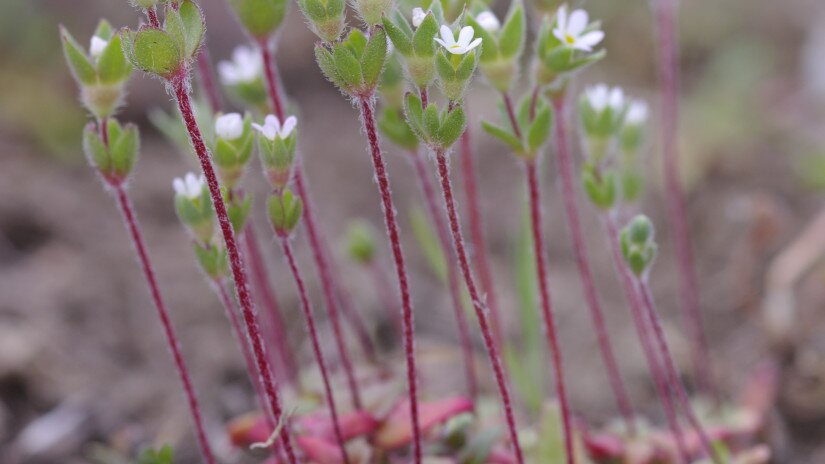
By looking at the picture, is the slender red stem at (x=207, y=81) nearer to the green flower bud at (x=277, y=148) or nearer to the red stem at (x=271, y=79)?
the red stem at (x=271, y=79)

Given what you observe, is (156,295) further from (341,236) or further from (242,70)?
(341,236)

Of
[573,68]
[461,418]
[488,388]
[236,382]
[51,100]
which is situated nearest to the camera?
[573,68]

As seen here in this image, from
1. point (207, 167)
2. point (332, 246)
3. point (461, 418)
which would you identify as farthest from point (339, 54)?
point (332, 246)

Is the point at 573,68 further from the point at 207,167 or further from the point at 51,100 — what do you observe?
the point at 51,100

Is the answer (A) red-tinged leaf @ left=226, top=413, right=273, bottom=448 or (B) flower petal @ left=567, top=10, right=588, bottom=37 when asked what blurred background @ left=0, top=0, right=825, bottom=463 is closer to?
(A) red-tinged leaf @ left=226, top=413, right=273, bottom=448

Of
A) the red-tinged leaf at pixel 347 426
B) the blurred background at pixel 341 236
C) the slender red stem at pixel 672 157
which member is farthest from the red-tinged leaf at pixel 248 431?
the slender red stem at pixel 672 157

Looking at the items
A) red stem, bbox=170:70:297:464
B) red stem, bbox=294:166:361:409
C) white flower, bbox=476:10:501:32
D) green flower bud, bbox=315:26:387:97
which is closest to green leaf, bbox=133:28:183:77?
red stem, bbox=170:70:297:464
